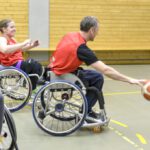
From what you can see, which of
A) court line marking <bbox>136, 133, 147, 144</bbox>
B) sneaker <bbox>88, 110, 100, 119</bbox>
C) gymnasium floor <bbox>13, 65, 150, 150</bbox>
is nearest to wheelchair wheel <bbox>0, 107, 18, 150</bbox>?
gymnasium floor <bbox>13, 65, 150, 150</bbox>

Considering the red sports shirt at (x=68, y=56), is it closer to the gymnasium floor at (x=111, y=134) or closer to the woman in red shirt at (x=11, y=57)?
the gymnasium floor at (x=111, y=134)

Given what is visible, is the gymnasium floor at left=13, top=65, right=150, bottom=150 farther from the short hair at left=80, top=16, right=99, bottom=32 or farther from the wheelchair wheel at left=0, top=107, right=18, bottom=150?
the short hair at left=80, top=16, right=99, bottom=32

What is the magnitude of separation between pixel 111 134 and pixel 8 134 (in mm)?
1140

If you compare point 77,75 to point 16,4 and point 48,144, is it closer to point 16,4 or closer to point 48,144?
point 48,144

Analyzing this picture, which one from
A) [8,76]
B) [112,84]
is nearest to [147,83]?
[8,76]

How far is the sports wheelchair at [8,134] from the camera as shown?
9.15 ft

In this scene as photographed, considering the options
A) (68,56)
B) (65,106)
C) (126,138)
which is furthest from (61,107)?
(126,138)

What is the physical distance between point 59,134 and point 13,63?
4.18 ft

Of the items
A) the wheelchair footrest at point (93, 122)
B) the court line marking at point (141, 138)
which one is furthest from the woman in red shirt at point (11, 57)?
the court line marking at point (141, 138)

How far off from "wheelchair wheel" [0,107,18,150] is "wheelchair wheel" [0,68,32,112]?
129 cm

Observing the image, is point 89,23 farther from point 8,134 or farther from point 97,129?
point 8,134

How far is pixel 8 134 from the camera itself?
293 cm

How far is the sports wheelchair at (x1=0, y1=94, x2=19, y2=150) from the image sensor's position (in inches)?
110

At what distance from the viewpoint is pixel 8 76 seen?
14.0ft
